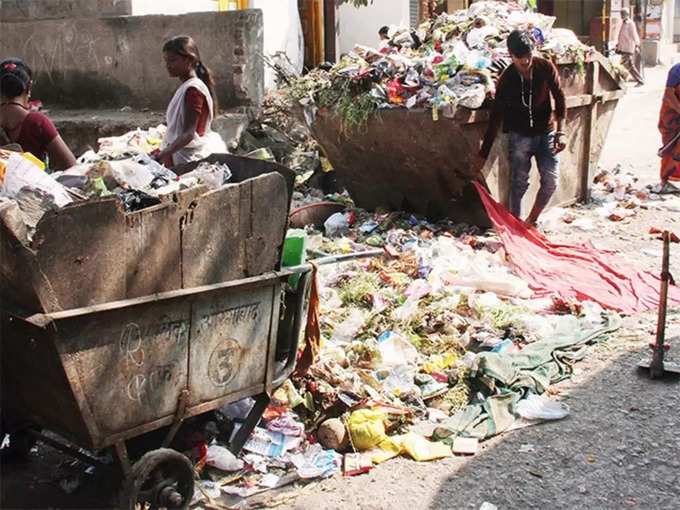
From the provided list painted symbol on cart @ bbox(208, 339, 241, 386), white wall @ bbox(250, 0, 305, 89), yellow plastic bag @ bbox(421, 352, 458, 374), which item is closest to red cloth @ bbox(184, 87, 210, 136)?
yellow plastic bag @ bbox(421, 352, 458, 374)

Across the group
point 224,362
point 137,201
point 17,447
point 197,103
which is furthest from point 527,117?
point 17,447

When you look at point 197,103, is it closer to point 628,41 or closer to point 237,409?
point 237,409

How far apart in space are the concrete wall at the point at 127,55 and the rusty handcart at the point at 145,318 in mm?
5477

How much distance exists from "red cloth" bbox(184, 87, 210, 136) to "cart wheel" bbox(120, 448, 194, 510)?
98.4 inches

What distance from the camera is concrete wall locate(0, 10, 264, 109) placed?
866cm

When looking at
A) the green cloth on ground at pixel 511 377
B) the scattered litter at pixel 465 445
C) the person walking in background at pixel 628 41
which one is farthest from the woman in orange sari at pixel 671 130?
the person walking in background at pixel 628 41

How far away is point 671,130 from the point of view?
28.5 feet

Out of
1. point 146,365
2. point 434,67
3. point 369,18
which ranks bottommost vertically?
point 146,365

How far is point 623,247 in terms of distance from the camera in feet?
22.2

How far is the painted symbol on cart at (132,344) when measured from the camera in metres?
2.87

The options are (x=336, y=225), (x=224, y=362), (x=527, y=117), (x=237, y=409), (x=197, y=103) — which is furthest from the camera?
(x=336, y=225)

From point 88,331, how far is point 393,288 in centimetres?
304

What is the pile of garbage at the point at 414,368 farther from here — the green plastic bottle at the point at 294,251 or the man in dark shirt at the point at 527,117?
the man in dark shirt at the point at 527,117

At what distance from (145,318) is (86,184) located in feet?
2.50
